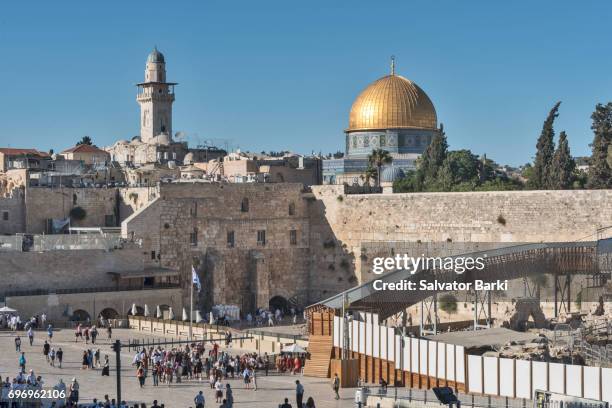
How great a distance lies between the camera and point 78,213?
48.6 metres

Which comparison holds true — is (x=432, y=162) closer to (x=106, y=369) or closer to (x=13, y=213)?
(x=13, y=213)

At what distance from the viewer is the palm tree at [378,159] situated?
5769 cm

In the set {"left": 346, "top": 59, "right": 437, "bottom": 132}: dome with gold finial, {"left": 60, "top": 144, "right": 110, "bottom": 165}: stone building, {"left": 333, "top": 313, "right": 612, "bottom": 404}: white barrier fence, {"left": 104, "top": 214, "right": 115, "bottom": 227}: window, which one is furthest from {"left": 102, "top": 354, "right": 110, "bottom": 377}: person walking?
{"left": 60, "top": 144, "right": 110, "bottom": 165}: stone building

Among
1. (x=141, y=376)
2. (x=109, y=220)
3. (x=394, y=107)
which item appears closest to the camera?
(x=141, y=376)

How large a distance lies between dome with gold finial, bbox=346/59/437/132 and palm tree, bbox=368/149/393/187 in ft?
14.2

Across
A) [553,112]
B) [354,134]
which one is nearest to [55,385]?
[553,112]

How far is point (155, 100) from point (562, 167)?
3233cm

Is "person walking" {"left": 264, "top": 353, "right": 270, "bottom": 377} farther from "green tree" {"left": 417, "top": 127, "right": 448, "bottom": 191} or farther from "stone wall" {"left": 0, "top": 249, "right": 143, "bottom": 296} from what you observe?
"green tree" {"left": 417, "top": 127, "right": 448, "bottom": 191}

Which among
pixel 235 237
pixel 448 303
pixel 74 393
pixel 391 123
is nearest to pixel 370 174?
pixel 391 123

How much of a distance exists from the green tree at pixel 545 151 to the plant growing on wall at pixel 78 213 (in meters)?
18.0

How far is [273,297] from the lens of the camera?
160 ft

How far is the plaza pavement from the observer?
1057 inches

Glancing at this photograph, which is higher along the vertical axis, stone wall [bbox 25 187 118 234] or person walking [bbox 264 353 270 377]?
stone wall [bbox 25 187 118 234]

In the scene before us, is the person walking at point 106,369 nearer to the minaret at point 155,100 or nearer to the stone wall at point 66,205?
the stone wall at point 66,205
